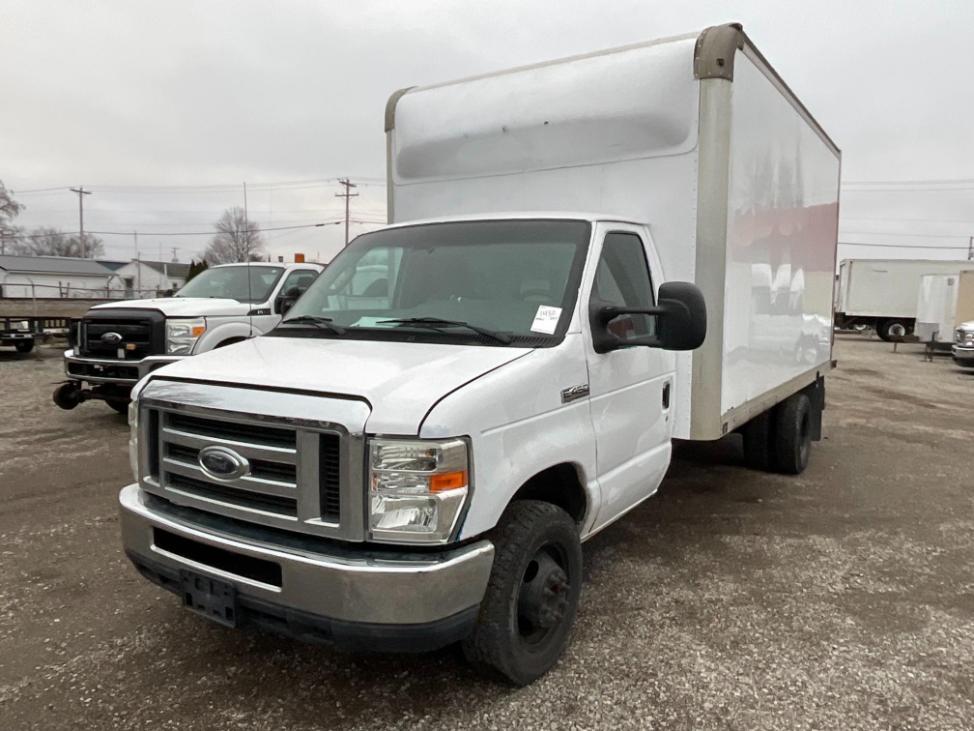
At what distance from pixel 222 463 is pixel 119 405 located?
7.40 metres

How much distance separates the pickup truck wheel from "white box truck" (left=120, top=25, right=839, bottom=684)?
1cm

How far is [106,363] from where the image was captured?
27.3 ft

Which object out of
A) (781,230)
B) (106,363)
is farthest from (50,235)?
(781,230)

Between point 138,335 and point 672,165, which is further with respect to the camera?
point 138,335

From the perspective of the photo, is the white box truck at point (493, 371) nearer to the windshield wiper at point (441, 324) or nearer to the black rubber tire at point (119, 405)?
the windshield wiper at point (441, 324)

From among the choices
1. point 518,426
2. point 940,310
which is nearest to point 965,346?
point 940,310

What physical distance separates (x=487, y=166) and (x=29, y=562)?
12.8ft

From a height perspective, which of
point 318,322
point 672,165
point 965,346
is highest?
point 672,165

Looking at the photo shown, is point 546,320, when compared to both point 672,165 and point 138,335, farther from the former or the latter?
point 138,335

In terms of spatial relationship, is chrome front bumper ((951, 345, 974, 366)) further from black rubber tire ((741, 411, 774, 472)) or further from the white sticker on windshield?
the white sticker on windshield

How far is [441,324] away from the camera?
10.8ft

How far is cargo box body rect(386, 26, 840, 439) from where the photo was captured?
4.11 m

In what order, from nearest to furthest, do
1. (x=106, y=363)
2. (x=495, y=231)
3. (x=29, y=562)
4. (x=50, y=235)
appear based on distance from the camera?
(x=495, y=231)
(x=29, y=562)
(x=106, y=363)
(x=50, y=235)

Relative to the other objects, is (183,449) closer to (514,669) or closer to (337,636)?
(337,636)
